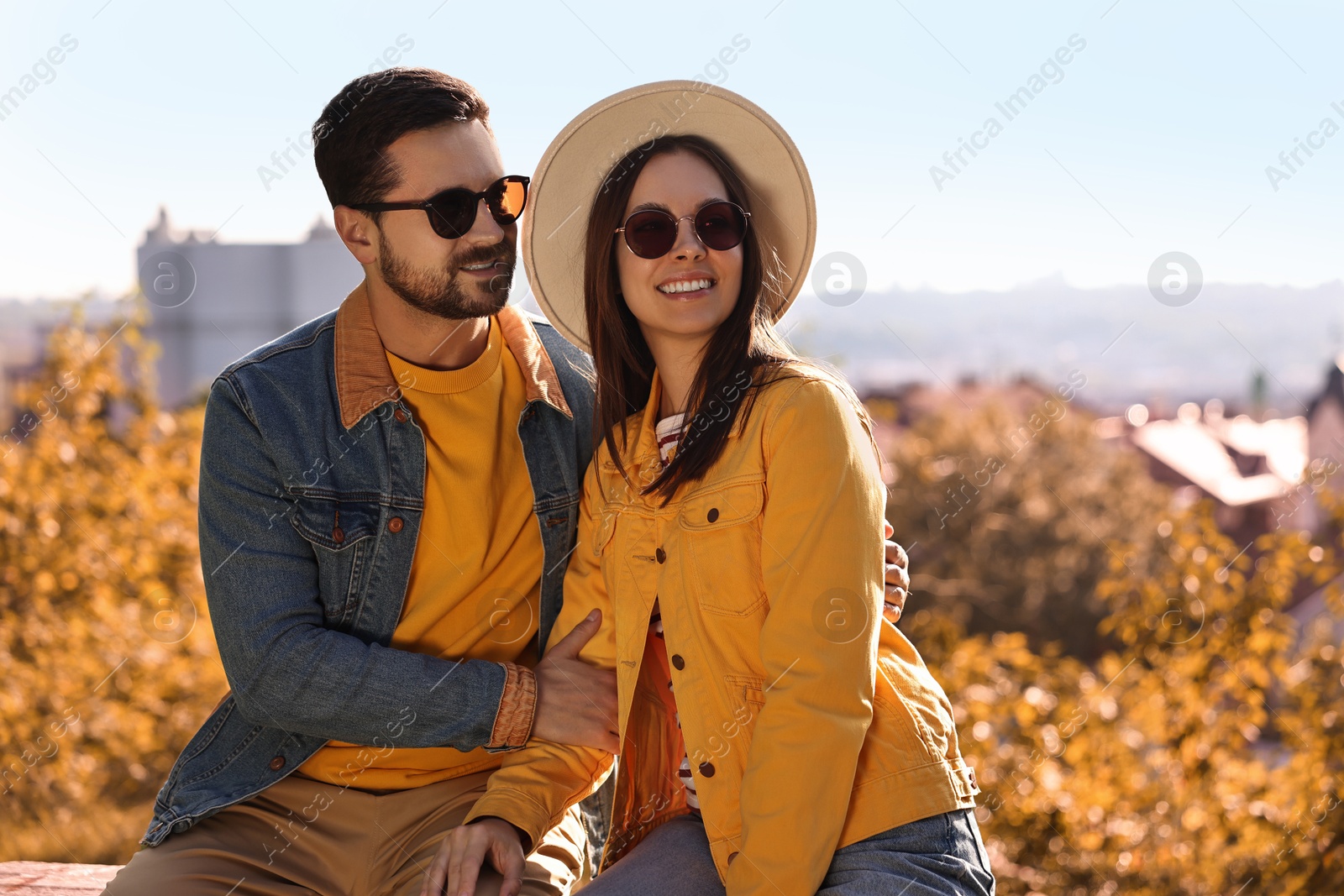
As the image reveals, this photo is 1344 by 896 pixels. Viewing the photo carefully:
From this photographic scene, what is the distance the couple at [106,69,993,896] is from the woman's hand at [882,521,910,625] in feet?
0.03

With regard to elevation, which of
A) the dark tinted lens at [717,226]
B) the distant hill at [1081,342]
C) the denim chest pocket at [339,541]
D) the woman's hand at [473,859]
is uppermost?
the distant hill at [1081,342]

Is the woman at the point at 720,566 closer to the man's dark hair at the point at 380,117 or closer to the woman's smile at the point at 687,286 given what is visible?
the woman's smile at the point at 687,286

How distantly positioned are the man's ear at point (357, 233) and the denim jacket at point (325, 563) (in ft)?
0.45

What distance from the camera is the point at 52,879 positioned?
8.75 feet

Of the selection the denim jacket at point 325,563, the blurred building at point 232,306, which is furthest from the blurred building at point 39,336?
the denim jacket at point 325,563

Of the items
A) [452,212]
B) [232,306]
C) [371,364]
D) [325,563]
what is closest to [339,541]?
[325,563]

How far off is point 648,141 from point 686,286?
34 cm

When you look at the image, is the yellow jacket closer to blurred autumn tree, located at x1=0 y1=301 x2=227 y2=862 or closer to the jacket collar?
the jacket collar

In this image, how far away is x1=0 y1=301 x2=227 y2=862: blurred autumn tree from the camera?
5.00 meters

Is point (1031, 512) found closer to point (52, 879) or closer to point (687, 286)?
point (687, 286)

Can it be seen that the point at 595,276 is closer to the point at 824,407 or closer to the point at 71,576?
the point at 824,407

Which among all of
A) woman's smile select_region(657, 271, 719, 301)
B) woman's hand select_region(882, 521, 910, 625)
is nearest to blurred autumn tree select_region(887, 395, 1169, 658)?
woman's hand select_region(882, 521, 910, 625)

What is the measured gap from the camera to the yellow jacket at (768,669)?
1.66 meters

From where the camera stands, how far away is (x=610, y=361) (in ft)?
7.33
